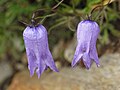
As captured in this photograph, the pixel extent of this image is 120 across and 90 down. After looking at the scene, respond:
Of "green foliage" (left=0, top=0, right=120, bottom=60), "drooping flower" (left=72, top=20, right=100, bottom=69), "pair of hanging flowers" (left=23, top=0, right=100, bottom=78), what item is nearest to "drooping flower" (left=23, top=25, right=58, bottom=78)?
"pair of hanging flowers" (left=23, top=0, right=100, bottom=78)

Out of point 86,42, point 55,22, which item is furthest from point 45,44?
point 55,22

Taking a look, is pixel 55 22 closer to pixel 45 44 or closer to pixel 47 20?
pixel 47 20

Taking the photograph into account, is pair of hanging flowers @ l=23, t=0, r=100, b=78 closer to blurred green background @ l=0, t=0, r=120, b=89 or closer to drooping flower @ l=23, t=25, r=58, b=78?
drooping flower @ l=23, t=25, r=58, b=78

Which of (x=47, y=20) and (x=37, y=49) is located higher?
(x=37, y=49)

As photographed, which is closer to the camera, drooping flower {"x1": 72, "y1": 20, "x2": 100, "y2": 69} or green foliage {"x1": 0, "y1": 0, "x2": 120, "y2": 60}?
drooping flower {"x1": 72, "y1": 20, "x2": 100, "y2": 69}

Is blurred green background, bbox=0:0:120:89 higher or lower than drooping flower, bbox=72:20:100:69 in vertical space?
lower

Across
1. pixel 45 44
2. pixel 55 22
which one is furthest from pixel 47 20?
pixel 45 44

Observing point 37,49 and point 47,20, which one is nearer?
point 37,49

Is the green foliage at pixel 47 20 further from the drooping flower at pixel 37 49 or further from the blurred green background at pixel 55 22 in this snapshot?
the drooping flower at pixel 37 49

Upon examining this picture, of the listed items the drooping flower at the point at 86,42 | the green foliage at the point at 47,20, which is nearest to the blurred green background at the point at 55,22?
the green foliage at the point at 47,20
